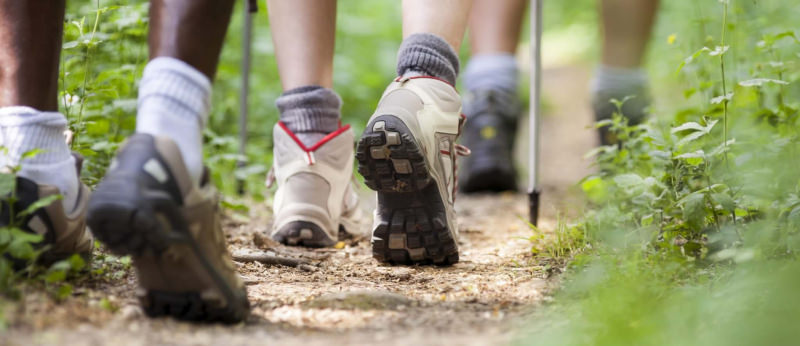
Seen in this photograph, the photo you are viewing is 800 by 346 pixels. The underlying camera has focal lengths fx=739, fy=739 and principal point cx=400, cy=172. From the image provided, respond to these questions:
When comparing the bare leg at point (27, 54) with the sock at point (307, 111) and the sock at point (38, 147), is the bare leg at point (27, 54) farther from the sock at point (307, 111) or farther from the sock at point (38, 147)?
the sock at point (307, 111)

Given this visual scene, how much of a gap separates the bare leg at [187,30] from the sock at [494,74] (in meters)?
2.04

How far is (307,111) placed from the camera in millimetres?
1864

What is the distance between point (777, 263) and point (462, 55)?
658 cm

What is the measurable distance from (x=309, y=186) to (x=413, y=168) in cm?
48

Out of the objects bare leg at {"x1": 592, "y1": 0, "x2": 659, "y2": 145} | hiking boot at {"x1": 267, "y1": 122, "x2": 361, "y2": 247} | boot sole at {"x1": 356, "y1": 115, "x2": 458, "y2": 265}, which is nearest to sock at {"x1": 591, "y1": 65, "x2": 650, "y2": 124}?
bare leg at {"x1": 592, "y1": 0, "x2": 659, "y2": 145}

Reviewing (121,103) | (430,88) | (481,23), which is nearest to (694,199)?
(430,88)

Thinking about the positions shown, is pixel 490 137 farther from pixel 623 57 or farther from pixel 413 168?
pixel 413 168

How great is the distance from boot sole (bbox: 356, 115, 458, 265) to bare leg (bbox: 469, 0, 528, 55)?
1.70 metres

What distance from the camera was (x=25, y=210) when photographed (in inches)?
46.2

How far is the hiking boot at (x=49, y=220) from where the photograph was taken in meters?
1.18

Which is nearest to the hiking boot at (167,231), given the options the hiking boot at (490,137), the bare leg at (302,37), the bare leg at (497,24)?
the bare leg at (302,37)

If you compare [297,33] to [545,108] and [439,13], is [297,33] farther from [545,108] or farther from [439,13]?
[545,108]

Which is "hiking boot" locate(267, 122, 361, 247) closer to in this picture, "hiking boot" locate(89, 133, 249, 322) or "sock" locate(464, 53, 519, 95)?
"hiking boot" locate(89, 133, 249, 322)

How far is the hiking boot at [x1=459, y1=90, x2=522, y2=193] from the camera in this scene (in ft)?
10.2
